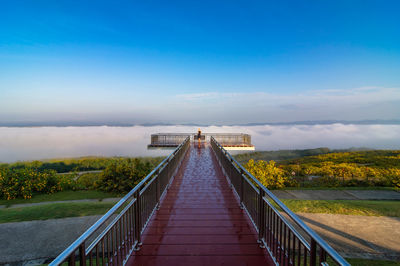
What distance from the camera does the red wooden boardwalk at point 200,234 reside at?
333cm

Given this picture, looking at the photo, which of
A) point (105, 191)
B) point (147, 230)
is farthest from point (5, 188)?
point (147, 230)

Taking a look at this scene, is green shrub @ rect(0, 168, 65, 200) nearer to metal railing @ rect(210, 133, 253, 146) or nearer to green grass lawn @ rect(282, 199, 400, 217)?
green grass lawn @ rect(282, 199, 400, 217)

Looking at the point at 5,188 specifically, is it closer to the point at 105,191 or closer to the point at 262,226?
the point at 105,191

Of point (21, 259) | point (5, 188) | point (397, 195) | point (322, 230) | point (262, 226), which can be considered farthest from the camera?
point (397, 195)

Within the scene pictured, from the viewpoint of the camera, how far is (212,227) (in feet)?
14.6

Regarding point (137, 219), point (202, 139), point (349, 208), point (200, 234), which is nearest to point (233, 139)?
point (202, 139)

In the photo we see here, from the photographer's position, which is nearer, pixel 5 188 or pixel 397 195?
pixel 5 188

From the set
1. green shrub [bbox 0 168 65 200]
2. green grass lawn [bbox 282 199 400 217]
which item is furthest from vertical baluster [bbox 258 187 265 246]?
green shrub [bbox 0 168 65 200]

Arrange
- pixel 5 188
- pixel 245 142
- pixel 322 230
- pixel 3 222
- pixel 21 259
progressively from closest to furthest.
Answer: pixel 21 259, pixel 322 230, pixel 3 222, pixel 5 188, pixel 245 142

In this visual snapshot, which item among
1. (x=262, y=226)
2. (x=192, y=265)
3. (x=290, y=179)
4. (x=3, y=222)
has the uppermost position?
(x=262, y=226)

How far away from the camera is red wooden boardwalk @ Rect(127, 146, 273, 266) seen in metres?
3.33

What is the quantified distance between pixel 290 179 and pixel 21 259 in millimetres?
21178

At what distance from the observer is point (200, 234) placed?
13.6 feet

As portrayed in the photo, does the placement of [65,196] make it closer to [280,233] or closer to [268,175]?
[268,175]
